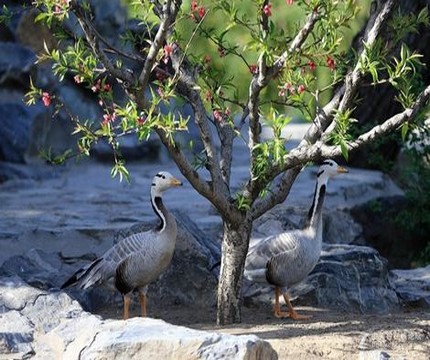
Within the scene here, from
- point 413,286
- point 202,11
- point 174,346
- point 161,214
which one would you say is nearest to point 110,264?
point 161,214

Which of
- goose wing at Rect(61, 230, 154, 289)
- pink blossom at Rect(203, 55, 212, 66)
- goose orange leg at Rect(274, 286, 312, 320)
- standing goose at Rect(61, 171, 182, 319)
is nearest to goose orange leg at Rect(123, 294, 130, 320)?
standing goose at Rect(61, 171, 182, 319)

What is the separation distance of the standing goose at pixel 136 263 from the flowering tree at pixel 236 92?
0.51 meters

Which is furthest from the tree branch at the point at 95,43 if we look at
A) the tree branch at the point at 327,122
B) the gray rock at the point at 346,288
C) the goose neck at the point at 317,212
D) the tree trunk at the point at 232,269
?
the gray rock at the point at 346,288

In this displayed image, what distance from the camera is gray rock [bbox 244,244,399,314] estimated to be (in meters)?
8.16

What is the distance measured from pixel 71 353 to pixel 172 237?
76.9 inches

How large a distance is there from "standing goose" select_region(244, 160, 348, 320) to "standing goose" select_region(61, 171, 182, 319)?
571 millimetres

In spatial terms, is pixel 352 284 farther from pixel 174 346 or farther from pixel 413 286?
pixel 174 346

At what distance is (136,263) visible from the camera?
301 inches

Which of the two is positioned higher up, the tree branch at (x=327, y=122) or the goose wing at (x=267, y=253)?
the tree branch at (x=327, y=122)

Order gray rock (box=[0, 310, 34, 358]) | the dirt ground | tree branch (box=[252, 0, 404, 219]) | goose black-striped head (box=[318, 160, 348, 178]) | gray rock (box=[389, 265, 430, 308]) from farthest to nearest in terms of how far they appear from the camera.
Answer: gray rock (box=[389, 265, 430, 308]) → goose black-striped head (box=[318, 160, 348, 178]) → tree branch (box=[252, 0, 404, 219]) → the dirt ground → gray rock (box=[0, 310, 34, 358])

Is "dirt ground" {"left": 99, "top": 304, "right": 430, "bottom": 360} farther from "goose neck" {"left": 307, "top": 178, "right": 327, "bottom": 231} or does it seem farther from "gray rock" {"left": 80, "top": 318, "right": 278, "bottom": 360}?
"gray rock" {"left": 80, "top": 318, "right": 278, "bottom": 360}

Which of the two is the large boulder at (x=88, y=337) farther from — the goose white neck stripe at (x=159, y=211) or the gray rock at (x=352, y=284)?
the gray rock at (x=352, y=284)

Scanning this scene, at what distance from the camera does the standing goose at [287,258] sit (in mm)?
7676

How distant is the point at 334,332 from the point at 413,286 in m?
2.15
